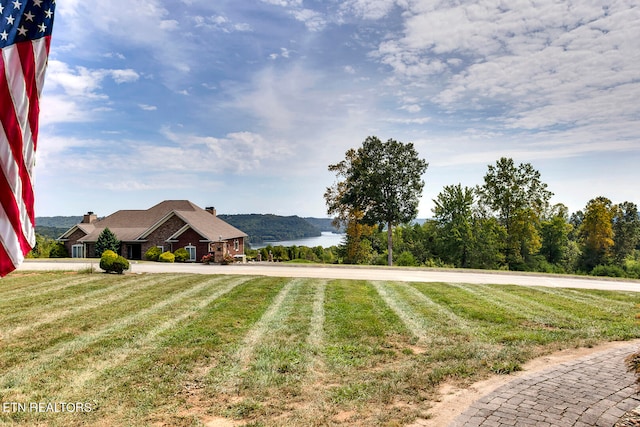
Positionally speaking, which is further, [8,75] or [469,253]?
[469,253]

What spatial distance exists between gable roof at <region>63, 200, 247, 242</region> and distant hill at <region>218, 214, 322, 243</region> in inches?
2391

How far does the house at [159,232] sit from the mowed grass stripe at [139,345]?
20021 mm

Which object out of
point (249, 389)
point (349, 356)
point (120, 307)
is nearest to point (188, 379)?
point (249, 389)

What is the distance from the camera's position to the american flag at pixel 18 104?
2.80 meters

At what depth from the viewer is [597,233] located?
4003cm

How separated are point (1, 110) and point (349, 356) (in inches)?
270

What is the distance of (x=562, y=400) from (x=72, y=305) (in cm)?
1329

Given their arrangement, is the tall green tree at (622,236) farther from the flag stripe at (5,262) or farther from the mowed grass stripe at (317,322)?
the flag stripe at (5,262)

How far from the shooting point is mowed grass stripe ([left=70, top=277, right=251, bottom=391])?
653 centimetres

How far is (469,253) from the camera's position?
39.8 m

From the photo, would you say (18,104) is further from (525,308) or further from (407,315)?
(525,308)

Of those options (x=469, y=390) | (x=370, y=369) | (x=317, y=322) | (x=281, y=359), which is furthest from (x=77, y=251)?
(x=469, y=390)

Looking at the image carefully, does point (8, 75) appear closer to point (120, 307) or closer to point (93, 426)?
point (93, 426)

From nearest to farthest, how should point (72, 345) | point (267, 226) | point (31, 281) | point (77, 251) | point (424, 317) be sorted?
point (72, 345) → point (424, 317) → point (31, 281) → point (77, 251) → point (267, 226)
